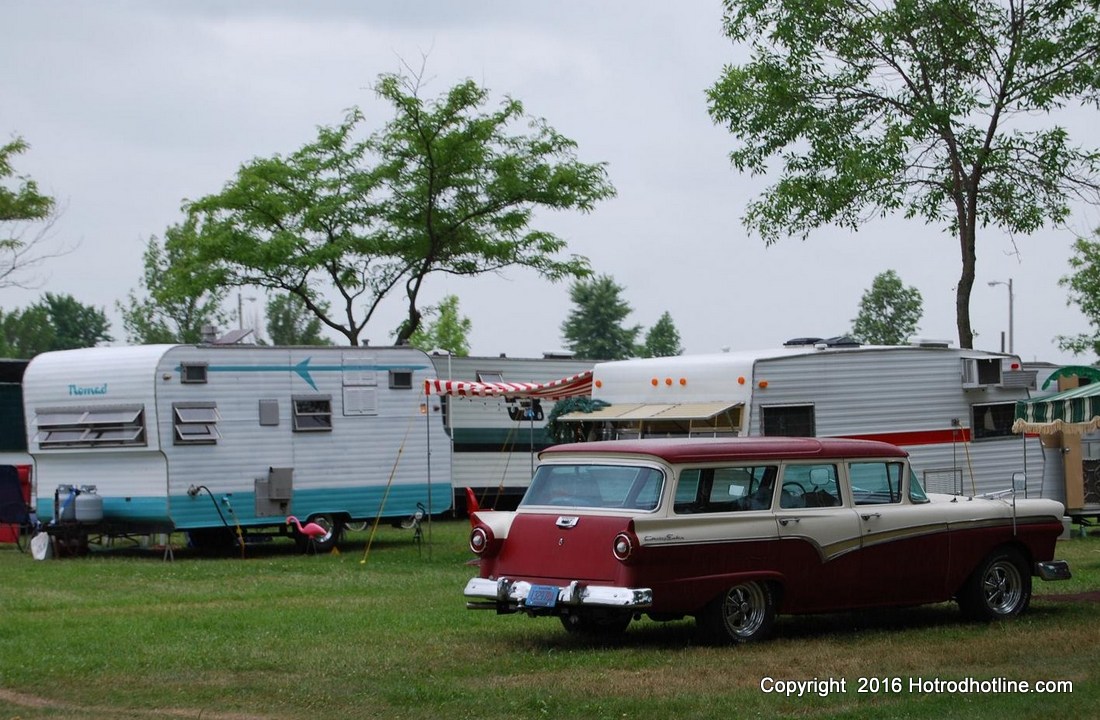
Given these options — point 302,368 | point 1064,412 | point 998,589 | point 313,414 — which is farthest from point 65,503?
point 998,589

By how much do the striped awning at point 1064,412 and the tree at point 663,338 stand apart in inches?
2335

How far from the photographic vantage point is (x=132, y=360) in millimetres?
20938

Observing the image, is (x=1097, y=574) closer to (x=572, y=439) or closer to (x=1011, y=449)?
(x=1011, y=449)

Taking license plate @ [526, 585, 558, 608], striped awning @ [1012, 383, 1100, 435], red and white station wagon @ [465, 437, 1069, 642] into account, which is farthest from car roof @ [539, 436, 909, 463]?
striped awning @ [1012, 383, 1100, 435]

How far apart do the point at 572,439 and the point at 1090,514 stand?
786cm

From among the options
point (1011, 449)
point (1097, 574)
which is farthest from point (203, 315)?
point (1097, 574)

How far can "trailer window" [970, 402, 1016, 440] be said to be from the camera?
68.8 ft

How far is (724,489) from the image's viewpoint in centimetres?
1157

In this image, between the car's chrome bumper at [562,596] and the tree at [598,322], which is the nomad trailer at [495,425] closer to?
the car's chrome bumper at [562,596]

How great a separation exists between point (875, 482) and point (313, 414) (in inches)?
455

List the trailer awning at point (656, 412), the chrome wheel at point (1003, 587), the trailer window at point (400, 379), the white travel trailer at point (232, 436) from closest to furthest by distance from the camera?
the chrome wheel at point (1003, 587), the trailer awning at point (656, 412), the white travel trailer at point (232, 436), the trailer window at point (400, 379)

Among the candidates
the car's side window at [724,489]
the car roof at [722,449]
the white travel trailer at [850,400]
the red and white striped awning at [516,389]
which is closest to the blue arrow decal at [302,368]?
the red and white striped awning at [516,389]

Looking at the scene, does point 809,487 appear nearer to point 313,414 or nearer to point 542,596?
point 542,596

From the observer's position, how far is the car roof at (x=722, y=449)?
11.4 meters
